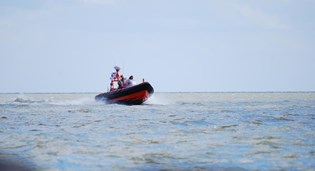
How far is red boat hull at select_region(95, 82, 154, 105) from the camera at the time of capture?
37219mm

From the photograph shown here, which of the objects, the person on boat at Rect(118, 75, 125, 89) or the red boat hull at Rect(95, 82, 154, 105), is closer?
the red boat hull at Rect(95, 82, 154, 105)

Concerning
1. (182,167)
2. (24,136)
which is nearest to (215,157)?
(182,167)

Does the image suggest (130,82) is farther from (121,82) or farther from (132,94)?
(121,82)

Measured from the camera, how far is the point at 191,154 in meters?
10.9

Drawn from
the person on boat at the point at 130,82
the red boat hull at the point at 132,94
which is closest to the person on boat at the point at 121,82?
the person on boat at the point at 130,82

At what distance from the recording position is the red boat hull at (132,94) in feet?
122

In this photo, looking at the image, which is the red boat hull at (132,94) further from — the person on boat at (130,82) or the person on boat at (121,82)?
the person on boat at (121,82)

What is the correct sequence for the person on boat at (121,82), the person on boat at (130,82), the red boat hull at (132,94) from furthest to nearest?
the person on boat at (121,82)
the person on boat at (130,82)
the red boat hull at (132,94)

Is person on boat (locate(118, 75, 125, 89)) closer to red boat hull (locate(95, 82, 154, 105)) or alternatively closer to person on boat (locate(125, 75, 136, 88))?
person on boat (locate(125, 75, 136, 88))

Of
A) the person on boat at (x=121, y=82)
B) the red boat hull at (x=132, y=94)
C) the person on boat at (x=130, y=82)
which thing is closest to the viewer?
the red boat hull at (x=132, y=94)

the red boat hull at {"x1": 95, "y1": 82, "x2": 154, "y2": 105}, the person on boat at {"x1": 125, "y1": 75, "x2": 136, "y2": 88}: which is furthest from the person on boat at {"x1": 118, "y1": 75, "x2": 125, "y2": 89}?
the red boat hull at {"x1": 95, "y1": 82, "x2": 154, "y2": 105}

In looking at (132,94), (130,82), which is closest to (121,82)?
(130,82)

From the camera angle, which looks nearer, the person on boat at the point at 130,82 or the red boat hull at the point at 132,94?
the red boat hull at the point at 132,94

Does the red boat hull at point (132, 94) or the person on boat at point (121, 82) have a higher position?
the person on boat at point (121, 82)
